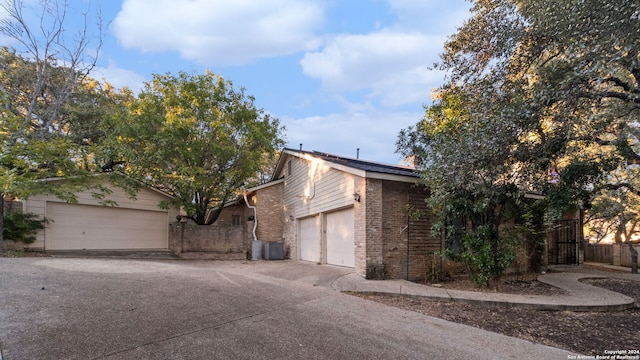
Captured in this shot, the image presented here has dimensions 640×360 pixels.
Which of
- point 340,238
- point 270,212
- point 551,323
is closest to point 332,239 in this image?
point 340,238

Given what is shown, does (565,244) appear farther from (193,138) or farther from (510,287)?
(193,138)

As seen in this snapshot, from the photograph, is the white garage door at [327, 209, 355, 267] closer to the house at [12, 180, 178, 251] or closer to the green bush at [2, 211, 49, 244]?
the house at [12, 180, 178, 251]

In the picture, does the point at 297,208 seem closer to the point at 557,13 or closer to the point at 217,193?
the point at 217,193

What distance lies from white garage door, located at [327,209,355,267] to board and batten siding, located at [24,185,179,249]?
30.1 ft

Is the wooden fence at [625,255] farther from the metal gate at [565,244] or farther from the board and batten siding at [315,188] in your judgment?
the board and batten siding at [315,188]

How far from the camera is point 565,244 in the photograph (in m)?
16.0

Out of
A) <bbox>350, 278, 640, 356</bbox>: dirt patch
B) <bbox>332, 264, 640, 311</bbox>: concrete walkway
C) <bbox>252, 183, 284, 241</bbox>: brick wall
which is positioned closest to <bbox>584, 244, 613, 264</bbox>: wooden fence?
<bbox>332, 264, 640, 311</bbox>: concrete walkway

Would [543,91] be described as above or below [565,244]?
above

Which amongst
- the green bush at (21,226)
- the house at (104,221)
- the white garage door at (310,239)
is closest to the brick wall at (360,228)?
the white garage door at (310,239)

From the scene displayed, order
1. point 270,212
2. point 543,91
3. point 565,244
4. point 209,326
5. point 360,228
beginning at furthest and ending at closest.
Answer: point 270,212 → point 565,244 → point 360,228 → point 543,91 → point 209,326

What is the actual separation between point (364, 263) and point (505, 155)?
14.2 feet

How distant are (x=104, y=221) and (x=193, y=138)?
5.30m

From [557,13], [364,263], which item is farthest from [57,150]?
[557,13]

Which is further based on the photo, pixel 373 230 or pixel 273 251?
pixel 273 251
